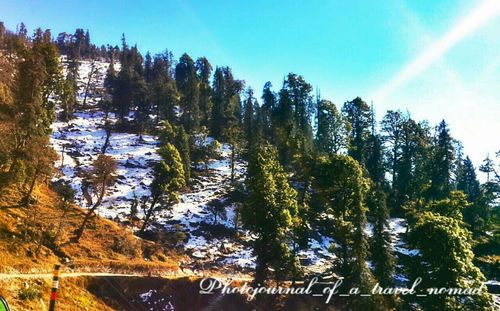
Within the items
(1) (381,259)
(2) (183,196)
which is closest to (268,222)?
(1) (381,259)

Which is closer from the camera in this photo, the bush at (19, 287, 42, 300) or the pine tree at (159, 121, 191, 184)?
the bush at (19, 287, 42, 300)

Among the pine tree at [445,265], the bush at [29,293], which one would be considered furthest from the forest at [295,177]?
the bush at [29,293]

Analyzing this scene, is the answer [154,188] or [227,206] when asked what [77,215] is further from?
[227,206]

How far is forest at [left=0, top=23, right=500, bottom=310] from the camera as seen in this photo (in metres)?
29.1

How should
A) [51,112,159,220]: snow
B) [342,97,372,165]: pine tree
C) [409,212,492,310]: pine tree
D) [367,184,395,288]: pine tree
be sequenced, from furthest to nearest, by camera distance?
[342,97,372,165]: pine tree → [51,112,159,220]: snow → [367,184,395,288]: pine tree → [409,212,492,310]: pine tree

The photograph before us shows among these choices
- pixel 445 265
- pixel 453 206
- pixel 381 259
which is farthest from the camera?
pixel 453 206

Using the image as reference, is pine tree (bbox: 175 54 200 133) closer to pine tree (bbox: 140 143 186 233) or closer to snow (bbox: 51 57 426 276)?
snow (bbox: 51 57 426 276)

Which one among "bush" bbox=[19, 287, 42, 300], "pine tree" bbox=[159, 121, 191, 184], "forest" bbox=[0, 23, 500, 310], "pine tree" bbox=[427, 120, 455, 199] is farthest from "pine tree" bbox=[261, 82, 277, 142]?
"bush" bbox=[19, 287, 42, 300]

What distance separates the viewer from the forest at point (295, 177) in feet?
95.5

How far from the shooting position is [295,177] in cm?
6425

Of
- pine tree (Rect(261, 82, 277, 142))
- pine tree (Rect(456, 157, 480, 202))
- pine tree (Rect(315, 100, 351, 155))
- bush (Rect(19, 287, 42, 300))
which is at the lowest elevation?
bush (Rect(19, 287, 42, 300))

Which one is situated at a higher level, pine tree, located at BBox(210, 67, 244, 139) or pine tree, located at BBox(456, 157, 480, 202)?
pine tree, located at BBox(210, 67, 244, 139)

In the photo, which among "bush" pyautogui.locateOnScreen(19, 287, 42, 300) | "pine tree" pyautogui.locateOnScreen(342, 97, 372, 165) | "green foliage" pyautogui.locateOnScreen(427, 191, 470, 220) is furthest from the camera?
"pine tree" pyautogui.locateOnScreen(342, 97, 372, 165)

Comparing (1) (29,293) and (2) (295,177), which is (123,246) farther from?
(2) (295,177)
